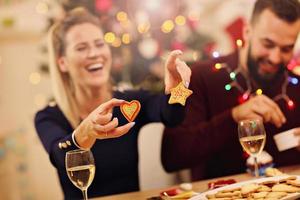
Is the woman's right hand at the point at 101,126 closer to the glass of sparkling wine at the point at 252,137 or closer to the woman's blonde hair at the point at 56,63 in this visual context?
the glass of sparkling wine at the point at 252,137

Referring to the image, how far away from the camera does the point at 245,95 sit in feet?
7.73

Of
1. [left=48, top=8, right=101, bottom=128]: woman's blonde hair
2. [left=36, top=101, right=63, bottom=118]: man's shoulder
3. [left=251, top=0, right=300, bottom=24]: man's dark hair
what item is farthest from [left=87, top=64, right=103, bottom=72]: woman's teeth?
[left=251, top=0, right=300, bottom=24]: man's dark hair

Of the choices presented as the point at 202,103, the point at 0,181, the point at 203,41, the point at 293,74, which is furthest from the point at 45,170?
the point at 293,74

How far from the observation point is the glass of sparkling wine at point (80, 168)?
143 centimetres

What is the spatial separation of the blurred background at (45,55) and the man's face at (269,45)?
23 cm

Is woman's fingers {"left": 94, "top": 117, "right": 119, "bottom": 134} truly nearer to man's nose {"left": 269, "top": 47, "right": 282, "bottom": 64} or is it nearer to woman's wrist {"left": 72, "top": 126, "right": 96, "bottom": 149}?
woman's wrist {"left": 72, "top": 126, "right": 96, "bottom": 149}

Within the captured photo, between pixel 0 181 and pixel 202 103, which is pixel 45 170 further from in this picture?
pixel 202 103

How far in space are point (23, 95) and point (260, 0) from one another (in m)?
1.19

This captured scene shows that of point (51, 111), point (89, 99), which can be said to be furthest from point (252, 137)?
point (51, 111)

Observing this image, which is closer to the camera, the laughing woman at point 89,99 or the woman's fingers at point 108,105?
the woman's fingers at point 108,105

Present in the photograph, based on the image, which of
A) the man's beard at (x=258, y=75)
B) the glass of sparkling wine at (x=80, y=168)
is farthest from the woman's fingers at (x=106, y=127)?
the man's beard at (x=258, y=75)

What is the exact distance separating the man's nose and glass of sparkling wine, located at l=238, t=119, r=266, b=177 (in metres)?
0.81

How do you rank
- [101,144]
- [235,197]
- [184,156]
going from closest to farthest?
[235,197]
[101,144]
[184,156]

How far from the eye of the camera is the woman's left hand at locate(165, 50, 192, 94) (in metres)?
1.62
